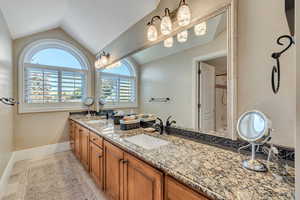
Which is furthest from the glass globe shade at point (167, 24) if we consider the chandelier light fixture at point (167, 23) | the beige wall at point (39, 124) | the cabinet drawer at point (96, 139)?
the beige wall at point (39, 124)

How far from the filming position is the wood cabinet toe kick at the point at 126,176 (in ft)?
2.66

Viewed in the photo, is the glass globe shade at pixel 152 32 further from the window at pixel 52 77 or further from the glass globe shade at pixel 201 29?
the window at pixel 52 77

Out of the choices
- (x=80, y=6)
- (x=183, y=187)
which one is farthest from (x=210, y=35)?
(x=80, y=6)

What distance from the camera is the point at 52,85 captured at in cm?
302

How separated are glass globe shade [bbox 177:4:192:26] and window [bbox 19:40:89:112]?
2.85 metres

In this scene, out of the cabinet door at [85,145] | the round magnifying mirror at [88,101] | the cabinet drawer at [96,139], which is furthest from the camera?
the round magnifying mirror at [88,101]

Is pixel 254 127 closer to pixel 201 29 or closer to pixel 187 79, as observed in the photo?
pixel 187 79

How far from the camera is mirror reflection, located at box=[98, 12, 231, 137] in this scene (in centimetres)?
120

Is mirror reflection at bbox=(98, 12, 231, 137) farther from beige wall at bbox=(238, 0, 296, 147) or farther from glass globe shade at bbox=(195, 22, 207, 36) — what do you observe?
beige wall at bbox=(238, 0, 296, 147)

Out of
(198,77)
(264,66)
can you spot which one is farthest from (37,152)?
(264,66)

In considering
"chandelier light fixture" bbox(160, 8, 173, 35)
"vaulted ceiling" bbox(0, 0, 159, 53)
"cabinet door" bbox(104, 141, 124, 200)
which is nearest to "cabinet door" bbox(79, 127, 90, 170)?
"cabinet door" bbox(104, 141, 124, 200)

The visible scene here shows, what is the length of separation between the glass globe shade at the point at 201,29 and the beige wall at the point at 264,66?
31 centimetres

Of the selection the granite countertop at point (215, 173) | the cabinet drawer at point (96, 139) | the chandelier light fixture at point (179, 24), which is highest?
the chandelier light fixture at point (179, 24)

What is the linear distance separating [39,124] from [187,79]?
322cm
